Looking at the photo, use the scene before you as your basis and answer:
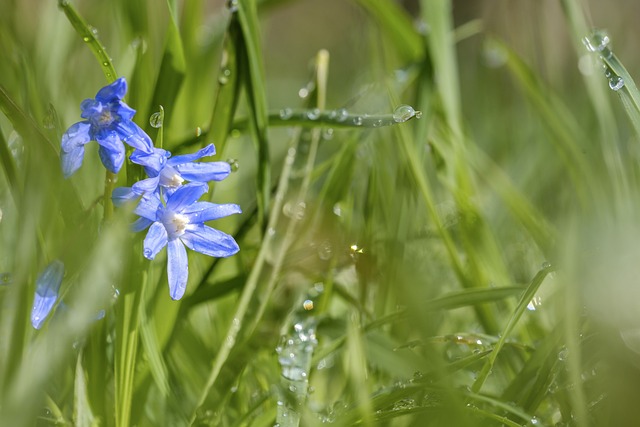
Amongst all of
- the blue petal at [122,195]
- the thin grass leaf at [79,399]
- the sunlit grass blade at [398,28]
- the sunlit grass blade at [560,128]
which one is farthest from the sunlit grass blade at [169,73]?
the sunlit grass blade at [560,128]

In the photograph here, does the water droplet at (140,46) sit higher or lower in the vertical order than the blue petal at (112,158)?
higher

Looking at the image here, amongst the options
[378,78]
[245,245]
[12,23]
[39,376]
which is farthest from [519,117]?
[39,376]

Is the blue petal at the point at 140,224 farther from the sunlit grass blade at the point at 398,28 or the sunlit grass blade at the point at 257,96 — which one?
the sunlit grass blade at the point at 398,28

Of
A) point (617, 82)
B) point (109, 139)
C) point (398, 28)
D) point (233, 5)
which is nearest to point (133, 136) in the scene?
point (109, 139)

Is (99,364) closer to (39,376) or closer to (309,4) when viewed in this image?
(39,376)

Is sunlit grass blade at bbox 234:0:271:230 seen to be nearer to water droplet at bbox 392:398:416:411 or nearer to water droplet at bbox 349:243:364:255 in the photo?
water droplet at bbox 349:243:364:255

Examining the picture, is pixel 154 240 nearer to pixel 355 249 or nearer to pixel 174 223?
pixel 174 223

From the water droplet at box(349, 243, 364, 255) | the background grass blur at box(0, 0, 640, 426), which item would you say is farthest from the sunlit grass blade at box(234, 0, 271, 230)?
the water droplet at box(349, 243, 364, 255)
